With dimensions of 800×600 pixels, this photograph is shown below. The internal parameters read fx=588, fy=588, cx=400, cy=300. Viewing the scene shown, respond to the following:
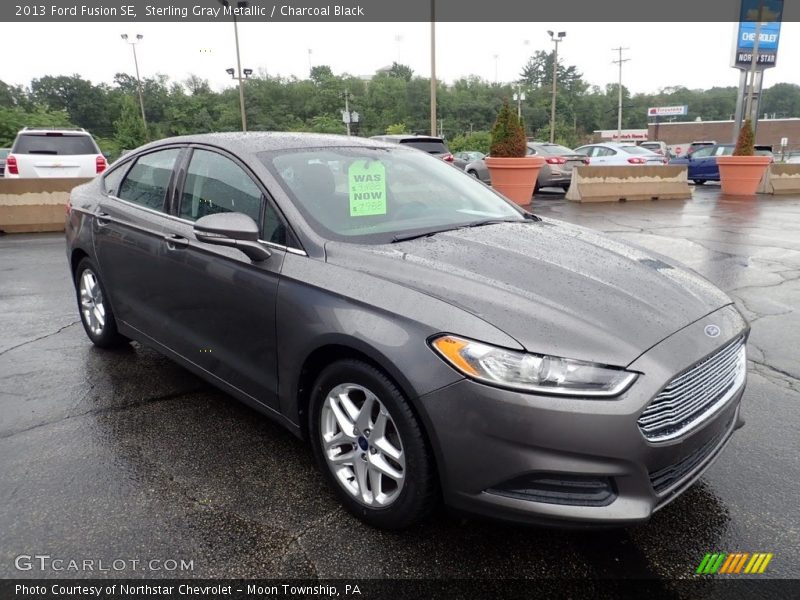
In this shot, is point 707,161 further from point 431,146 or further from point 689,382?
point 689,382

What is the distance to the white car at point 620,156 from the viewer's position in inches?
696

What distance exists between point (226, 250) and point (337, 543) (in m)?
1.49

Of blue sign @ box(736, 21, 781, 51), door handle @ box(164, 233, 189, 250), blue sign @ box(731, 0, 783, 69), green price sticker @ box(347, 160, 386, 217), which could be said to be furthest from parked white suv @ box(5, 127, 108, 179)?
blue sign @ box(736, 21, 781, 51)

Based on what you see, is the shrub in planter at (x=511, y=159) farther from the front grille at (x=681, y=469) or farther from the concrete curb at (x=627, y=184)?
the front grille at (x=681, y=469)

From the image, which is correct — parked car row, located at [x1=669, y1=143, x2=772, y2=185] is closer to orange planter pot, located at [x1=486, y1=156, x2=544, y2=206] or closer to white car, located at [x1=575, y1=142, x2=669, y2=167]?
white car, located at [x1=575, y1=142, x2=669, y2=167]

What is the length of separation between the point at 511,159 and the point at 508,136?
0.47m

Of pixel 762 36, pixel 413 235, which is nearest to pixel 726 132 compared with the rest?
pixel 762 36

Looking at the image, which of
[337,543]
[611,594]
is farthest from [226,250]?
[611,594]

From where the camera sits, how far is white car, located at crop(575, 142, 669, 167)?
17691 mm

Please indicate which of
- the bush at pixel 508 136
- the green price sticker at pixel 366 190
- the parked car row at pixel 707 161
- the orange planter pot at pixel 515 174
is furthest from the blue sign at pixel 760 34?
the green price sticker at pixel 366 190

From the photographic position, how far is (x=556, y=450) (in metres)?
1.94

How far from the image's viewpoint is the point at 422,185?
11.2 ft

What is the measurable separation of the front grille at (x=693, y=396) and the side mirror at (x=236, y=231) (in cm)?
175

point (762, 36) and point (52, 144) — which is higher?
point (762, 36)
